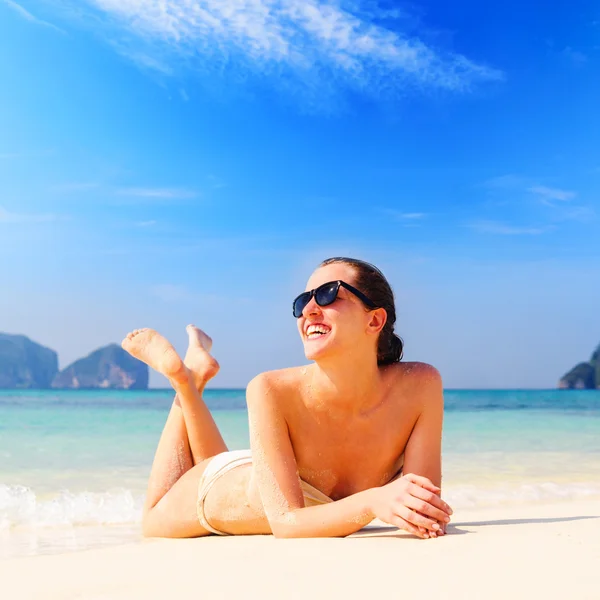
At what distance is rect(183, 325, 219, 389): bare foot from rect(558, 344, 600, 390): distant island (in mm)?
79201

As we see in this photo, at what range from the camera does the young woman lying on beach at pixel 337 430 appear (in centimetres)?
342

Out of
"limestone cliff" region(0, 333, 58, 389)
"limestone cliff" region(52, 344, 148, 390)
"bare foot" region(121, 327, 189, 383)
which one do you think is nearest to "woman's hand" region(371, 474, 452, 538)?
"bare foot" region(121, 327, 189, 383)

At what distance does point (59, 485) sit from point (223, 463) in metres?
4.76

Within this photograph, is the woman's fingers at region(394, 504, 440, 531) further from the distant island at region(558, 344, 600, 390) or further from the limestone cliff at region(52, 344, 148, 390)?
the limestone cliff at region(52, 344, 148, 390)

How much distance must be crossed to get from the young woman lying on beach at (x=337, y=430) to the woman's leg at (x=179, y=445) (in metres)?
0.32

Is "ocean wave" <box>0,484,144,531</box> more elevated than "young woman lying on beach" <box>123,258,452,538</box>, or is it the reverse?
"young woman lying on beach" <box>123,258,452,538</box>

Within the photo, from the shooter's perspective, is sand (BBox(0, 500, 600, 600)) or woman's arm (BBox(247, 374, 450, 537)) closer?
sand (BBox(0, 500, 600, 600))

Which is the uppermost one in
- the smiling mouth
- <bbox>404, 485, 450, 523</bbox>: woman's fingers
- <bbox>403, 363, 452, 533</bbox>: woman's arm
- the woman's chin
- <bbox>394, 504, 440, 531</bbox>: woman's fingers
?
the smiling mouth

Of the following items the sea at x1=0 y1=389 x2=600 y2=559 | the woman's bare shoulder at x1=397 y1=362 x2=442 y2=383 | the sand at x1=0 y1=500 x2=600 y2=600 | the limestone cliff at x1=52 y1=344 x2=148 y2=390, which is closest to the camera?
the sand at x1=0 y1=500 x2=600 y2=600

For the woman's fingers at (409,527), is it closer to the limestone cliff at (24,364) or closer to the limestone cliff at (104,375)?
the limestone cliff at (24,364)

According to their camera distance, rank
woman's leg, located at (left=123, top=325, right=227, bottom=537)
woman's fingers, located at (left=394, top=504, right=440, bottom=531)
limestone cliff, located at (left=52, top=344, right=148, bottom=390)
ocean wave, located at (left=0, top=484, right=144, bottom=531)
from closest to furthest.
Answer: woman's fingers, located at (left=394, top=504, right=440, bottom=531) → woman's leg, located at (left=123, top=325, right=227, bottom=537) → ocean wave, located at (left=0, top=484, right=144, bottom=531) → limestone cliff, located at (left=52, top=344, right=148, bottom=390)

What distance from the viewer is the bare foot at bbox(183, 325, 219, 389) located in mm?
5199

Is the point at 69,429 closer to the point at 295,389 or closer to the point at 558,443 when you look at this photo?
the point at 558,443

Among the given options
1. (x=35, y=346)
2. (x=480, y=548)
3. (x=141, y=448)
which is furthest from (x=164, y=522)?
(x=35, y=346)
